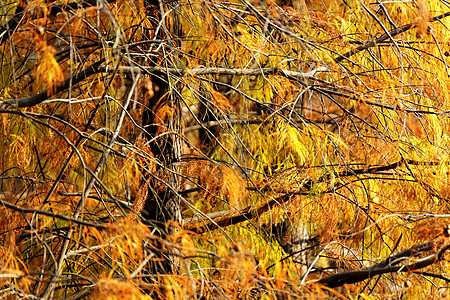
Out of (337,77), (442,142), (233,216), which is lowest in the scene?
(233,216)

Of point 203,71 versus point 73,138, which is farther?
point 73,138

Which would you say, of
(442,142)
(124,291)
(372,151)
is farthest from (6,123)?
(442,142)

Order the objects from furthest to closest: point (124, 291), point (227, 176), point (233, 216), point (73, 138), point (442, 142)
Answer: point (442, 142), point (233, 216), point (73, 138), point (227, 176), point (124, 291)

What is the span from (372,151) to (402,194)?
296mm

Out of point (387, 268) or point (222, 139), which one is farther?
point (222, 139)

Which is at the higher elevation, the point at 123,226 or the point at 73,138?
the point at 123,226

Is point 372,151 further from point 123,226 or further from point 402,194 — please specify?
point 123,226

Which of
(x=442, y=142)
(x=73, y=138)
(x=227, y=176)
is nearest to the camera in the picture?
(x=227, y=176)

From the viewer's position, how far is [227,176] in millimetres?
1679

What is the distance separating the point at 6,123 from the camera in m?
2.20

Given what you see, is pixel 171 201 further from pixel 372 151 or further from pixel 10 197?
pixel 372 151

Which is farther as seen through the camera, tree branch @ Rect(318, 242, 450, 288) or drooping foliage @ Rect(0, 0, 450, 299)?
drooping foliage @ Rect(0, 0, 450, 299)

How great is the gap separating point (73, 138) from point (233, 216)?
781 millimetres

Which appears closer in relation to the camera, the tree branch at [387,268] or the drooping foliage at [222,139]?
the tree branch at [387,268]
